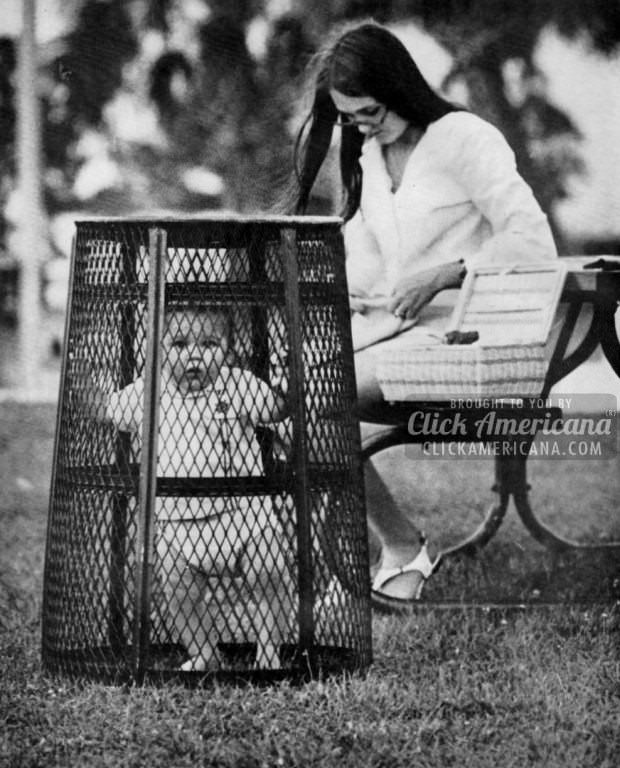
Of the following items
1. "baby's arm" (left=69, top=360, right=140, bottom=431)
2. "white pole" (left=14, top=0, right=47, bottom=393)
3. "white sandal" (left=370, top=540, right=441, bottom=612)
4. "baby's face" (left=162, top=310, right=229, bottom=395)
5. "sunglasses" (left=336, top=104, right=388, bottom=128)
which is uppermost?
"white pole" (left=14, top=0, right=47, bottom=393)

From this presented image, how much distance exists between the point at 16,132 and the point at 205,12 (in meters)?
1.00

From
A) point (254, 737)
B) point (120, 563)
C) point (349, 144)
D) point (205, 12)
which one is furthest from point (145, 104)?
point (254, 737)

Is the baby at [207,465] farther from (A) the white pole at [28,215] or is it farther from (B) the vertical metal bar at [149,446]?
(A) the white pole at [28,215]

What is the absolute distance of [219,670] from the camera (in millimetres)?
2809

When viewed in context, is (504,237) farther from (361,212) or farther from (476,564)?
(476,564)

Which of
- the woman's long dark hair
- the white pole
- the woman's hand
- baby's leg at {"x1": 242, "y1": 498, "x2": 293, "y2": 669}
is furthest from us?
the white pole

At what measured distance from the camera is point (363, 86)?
12.5 feet

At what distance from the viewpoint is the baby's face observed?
2.85 meters

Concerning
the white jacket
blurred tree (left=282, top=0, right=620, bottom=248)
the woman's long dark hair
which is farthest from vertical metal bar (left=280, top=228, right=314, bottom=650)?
blurred tree (left=282, top=0, right=620, bottom=248)

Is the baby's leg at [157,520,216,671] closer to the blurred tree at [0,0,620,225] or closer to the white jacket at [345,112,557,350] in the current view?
the white jacket at [345,112,557,350]

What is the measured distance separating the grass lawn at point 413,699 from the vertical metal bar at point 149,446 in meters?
0.13

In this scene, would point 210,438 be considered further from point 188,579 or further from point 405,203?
point 405,203

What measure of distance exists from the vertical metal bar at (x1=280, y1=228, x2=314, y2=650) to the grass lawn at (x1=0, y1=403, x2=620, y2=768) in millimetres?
191

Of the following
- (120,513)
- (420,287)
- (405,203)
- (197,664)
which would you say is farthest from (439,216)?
(197,664)
